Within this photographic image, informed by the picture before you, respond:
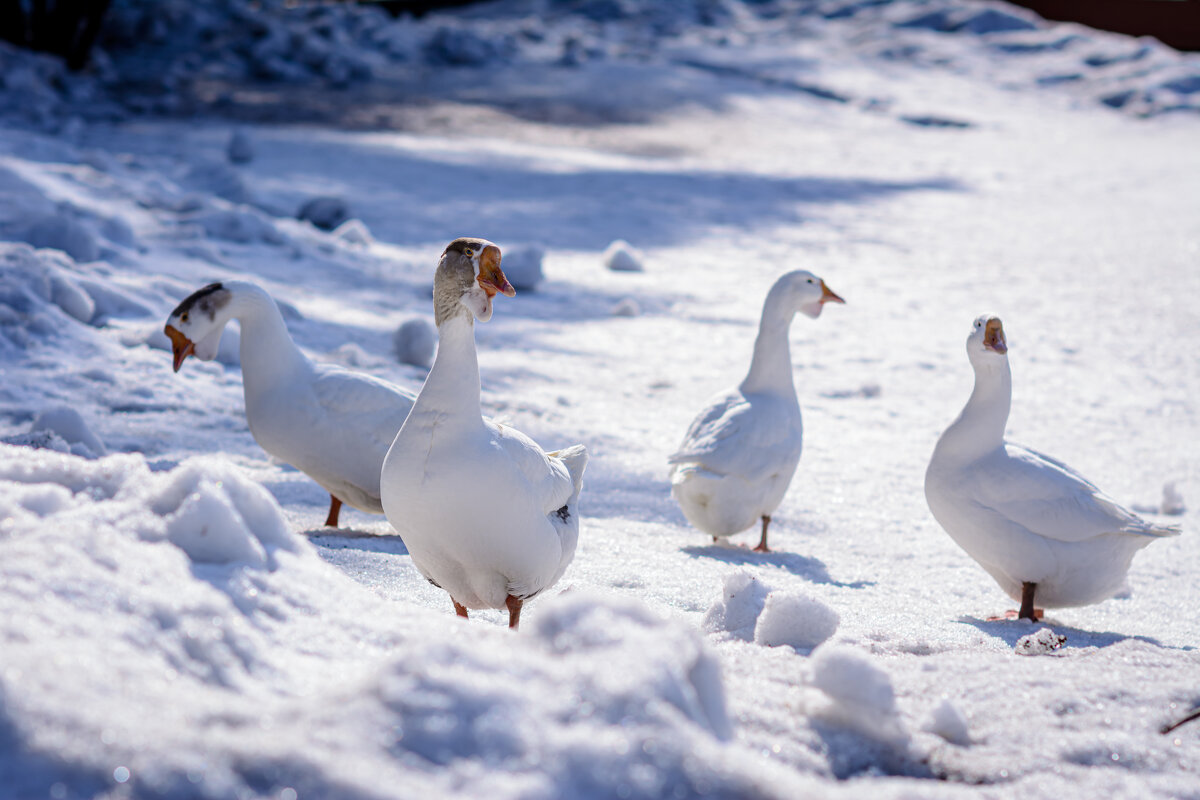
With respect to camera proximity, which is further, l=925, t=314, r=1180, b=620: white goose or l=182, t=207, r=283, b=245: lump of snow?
l=182, t=207, r=283, b=245: lump of snow

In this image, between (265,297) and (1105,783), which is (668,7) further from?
(1105,783)

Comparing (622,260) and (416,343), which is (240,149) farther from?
(416,343)

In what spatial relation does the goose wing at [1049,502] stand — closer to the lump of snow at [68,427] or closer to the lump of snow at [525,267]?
the lump of snow at [68,427]

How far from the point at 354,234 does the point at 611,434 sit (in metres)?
3.86

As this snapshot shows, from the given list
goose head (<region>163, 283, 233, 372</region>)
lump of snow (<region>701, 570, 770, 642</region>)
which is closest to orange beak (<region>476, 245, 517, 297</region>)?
lump of snow (<region>701, 570, 770, 642</region>)

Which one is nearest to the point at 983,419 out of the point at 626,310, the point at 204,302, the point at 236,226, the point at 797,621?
the point at 797,621

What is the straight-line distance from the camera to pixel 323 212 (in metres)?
8.73

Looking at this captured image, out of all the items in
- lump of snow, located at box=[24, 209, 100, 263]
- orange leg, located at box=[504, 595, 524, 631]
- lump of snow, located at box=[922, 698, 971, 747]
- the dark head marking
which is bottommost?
orange leg, located at box=[504, 595, 524, 631]

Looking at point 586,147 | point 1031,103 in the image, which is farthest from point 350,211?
point 1031,103

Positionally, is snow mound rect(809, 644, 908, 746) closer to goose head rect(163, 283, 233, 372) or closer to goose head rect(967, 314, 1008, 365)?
goose head rect(967, 314, 1008, 365)

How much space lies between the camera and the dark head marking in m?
3.48

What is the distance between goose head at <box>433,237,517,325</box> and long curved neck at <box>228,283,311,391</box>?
3.44 ft

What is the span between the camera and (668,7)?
79.4 ft

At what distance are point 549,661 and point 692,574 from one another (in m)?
1.91
